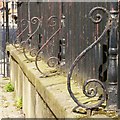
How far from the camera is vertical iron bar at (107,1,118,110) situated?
11.9 feet

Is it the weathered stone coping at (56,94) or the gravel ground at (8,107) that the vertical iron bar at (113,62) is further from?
the gravel ground at (8,107)

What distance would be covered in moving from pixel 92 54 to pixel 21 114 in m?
3.69

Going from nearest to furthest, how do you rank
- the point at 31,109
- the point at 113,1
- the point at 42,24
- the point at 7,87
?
1. the point at 113,1
2. the point at 31,109
3. the point at 42,24
4. the point at 7,87

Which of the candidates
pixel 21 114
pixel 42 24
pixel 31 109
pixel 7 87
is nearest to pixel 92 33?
pixel 31 109

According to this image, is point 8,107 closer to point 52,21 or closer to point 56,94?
point 52,21

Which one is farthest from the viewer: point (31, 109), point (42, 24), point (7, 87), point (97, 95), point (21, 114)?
point (7, 87)

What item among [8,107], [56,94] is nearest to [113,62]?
[56,94]

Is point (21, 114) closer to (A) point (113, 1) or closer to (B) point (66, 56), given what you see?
(B) point (66, 56)

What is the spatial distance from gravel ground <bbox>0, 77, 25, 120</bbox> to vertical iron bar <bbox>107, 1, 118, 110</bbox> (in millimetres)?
4087

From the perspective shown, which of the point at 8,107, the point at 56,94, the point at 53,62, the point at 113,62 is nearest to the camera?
the point at 113,62

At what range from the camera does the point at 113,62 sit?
12.0 feet

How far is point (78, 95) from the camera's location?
4.15 meters

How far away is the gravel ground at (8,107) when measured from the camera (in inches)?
307

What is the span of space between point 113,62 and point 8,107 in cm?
508
